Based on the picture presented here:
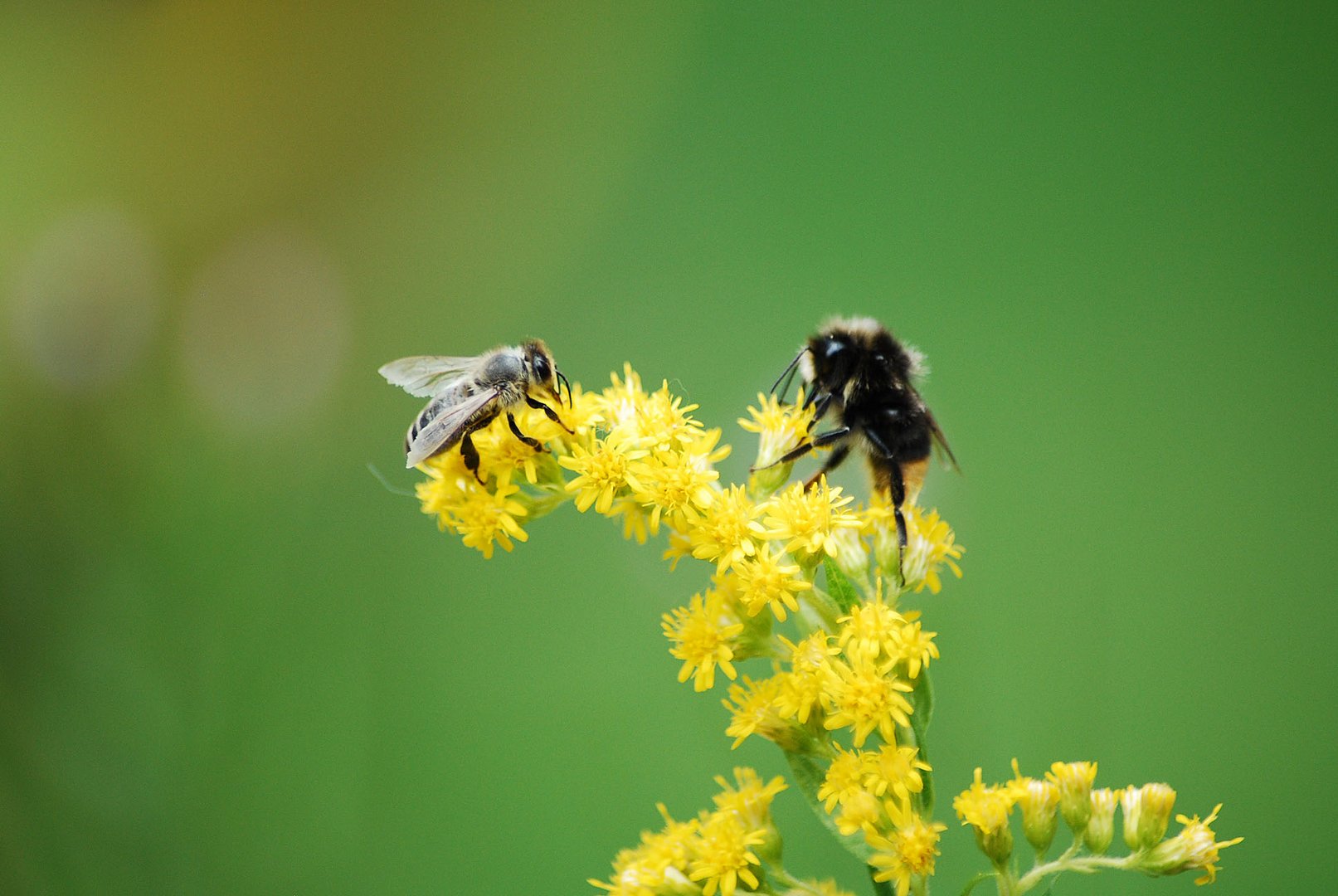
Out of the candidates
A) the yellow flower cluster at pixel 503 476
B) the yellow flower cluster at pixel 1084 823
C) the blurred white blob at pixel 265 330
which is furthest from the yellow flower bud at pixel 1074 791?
the blurred white blob at pixel 265 330

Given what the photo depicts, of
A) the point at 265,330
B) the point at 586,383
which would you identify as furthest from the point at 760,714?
the point at 265,330

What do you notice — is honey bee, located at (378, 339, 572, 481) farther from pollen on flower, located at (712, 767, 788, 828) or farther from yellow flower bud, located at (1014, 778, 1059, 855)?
yellow flower bud, located at (1014, 778, 1059, 855)

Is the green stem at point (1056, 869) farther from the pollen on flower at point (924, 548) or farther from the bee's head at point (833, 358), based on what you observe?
the bee's head at point (833, 358)

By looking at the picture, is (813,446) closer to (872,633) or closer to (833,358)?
(833,358)

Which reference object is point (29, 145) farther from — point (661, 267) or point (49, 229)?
point (661, 267)

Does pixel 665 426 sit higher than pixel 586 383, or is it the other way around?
pixel 586 383
